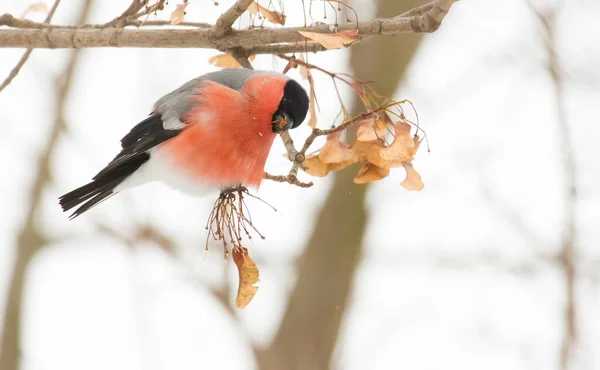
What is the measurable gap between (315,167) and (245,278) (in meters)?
0.39

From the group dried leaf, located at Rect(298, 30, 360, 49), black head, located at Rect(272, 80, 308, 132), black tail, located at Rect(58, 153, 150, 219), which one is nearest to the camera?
dried leaf, located at Rect(298, 30, 360, 49)

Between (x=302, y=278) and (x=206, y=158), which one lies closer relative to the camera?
(x=206, y=158)

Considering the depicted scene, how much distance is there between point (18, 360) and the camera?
458 centimetres

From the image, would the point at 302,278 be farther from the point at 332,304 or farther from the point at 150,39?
the point at 150,39

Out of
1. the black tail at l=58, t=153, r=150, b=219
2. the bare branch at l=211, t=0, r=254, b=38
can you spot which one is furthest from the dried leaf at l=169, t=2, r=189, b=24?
the black tail at l=58, t=153, r=150, b=219

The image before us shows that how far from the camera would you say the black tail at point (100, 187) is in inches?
80.8

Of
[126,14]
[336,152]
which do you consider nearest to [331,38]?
[336,152]

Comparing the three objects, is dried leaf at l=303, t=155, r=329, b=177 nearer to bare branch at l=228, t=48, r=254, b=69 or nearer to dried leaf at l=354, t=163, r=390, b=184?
dried leaf at l=354, t=163, r=390, b=184

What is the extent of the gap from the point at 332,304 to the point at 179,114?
101 inches

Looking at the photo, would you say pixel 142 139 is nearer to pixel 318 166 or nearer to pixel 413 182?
pixel 318 166

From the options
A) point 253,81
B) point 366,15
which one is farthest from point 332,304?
point 253,81

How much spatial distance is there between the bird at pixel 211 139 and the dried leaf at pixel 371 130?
1.31 feet

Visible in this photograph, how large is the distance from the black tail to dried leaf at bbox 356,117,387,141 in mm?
834

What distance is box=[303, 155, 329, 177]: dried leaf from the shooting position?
2010 millimetres
